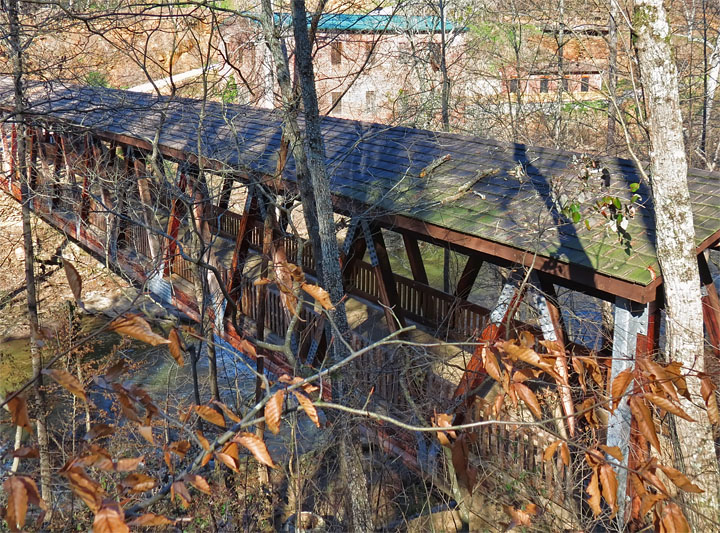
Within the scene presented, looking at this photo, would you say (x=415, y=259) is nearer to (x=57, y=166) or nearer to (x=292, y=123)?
(x=292, y=123)

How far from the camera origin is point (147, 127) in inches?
461

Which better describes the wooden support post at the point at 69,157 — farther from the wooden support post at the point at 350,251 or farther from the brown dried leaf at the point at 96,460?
the brown dried leaf at the point at 96,460

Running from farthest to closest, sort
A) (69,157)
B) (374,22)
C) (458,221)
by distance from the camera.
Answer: (374,22) < (69,157) < (458,221)

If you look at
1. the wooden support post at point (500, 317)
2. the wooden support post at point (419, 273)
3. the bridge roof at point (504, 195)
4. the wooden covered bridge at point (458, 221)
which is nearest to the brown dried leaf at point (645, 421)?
the wooden covered bridge at point (458, 221)

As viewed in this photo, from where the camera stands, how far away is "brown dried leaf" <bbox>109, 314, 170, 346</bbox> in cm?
237

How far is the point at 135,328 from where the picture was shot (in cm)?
240

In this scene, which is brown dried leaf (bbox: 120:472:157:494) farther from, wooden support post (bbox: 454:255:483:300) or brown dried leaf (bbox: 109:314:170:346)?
wooden support post (bbox: 454:255:483:300)

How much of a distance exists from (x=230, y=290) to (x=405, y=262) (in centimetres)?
1054

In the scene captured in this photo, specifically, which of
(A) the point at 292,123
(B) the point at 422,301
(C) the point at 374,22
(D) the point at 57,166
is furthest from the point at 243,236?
(C) the point at 374,22

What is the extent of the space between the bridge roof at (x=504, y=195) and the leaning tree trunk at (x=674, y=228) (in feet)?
0.76

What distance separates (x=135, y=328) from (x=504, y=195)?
16.9 feet

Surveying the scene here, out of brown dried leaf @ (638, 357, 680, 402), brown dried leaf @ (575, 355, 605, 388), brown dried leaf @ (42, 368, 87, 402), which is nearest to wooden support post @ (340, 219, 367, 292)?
brown dried leaf @ (575, 355, 605, 388)

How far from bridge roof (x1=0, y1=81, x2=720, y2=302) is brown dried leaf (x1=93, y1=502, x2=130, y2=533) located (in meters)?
4.18

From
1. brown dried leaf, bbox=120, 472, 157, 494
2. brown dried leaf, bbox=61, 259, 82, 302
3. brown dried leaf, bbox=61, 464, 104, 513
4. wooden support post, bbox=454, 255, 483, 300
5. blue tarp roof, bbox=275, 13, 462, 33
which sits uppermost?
blue tarp roof, bbox=275, 13, 462, 33
